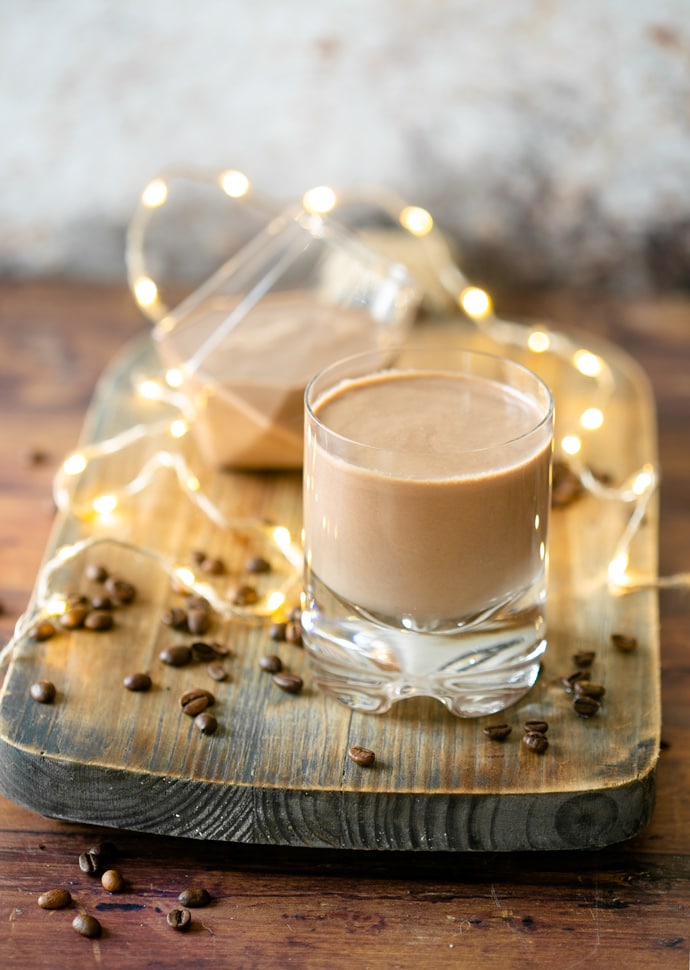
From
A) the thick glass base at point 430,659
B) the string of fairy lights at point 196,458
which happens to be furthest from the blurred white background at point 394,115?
the thick glass base at point 430,659

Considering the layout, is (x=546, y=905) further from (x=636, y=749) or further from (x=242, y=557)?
(x=242, y=557)

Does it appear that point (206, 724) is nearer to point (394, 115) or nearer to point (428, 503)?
point (428, 503)

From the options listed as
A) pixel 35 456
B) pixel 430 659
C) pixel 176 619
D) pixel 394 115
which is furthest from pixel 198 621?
pixel 394 115

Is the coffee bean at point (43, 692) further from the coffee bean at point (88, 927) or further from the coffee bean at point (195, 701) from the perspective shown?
the coffee bean at point (88, 927)

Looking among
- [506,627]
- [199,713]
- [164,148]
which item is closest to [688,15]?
[164,148]

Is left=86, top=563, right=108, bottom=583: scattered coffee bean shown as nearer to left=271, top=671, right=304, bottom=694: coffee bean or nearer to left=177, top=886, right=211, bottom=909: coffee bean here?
left=271, top=671, right=304, bottom=694: coffee bean

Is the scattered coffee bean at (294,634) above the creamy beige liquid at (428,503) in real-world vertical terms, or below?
below
